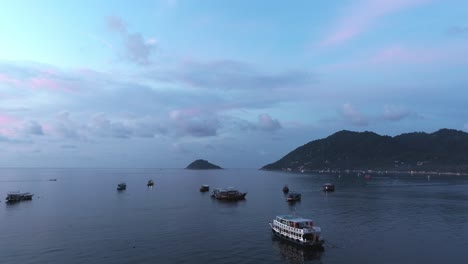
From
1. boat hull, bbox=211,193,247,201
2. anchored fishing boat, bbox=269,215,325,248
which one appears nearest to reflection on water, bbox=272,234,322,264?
anchored fishing boat, bbox=269,215,325,248

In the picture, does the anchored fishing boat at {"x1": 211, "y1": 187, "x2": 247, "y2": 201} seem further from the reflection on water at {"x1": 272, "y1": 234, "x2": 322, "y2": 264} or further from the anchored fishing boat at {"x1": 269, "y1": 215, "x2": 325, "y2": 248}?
the reflection on water at {"x1": 272, "y1": 234, "x2": 322, "y2": 264}

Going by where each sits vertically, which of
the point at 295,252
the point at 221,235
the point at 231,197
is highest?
the point at 231,197

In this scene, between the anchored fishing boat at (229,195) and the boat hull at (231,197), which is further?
the anchored fishing boat at (229,195)

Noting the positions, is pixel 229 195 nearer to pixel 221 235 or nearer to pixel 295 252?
pixel 221 235

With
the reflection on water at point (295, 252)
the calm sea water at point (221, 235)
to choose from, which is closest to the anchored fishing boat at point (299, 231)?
the reflection on water at point (295, 252)

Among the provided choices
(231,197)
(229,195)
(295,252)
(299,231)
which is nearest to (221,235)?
(299,231)

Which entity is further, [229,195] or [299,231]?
[229,195]

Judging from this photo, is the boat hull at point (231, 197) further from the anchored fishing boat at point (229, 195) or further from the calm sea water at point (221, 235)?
the calm sea water at point (221, 235)
